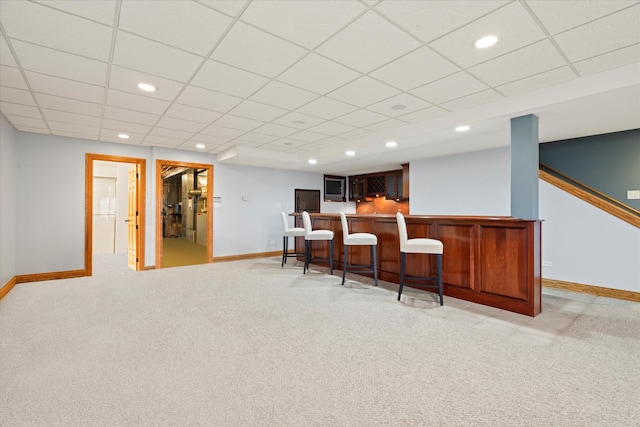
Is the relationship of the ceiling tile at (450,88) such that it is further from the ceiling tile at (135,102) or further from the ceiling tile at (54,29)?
the ceiling tile at (135,102)

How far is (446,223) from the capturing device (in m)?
3.94

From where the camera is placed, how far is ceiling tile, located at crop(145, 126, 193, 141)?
4773 mm

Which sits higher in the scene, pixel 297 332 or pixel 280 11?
pixel 280 11

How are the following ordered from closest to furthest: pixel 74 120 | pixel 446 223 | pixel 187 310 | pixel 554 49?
pixel 554 49, pixel 187 310, pixel 446 223, pixel 74 120

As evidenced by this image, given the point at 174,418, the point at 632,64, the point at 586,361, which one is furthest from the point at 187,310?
the point at 632,64

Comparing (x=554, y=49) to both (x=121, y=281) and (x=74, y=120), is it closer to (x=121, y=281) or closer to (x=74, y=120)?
(x=74, y=120)

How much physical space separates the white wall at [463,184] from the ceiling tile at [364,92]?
10.9 feet

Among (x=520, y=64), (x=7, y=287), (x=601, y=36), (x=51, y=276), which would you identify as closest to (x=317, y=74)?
(x=520, y=64)

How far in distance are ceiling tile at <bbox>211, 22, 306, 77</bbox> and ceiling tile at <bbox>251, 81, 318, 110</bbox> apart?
36 centimetres

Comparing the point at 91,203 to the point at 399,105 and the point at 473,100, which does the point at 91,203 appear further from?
the point at 473,100

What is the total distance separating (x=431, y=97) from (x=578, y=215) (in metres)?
2.98

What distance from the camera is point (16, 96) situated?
132 inches

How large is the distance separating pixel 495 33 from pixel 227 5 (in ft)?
6.46

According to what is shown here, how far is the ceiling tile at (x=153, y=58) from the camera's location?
233 centimetres
